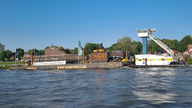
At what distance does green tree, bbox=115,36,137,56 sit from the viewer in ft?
372

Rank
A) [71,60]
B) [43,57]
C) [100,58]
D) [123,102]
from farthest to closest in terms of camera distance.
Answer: [43,57] → [71,60] → [100,58] → [123,102]

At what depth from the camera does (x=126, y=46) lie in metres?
114

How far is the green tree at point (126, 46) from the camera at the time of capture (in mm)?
113438

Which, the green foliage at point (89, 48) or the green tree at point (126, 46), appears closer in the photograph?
the green tree at point (126, 46)

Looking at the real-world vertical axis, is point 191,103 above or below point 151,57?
below

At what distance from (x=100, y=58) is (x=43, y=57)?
94.0 ft

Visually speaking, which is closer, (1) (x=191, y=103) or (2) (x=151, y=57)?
(1) (x=191, y=103)

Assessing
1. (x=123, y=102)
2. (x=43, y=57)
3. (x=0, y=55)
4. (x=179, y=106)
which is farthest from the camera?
(x=0, y=55)

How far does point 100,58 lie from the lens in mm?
60094

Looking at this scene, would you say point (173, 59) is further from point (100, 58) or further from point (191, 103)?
point (191, 103)

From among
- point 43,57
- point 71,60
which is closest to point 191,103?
point 71,60

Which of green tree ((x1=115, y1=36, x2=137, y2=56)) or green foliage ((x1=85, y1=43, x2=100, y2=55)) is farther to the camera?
green foliage ((x1=85, y1=43, x2=100, y2=55))

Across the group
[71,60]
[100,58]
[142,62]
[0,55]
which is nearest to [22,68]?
[71,60]

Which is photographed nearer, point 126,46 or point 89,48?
point 126,46
